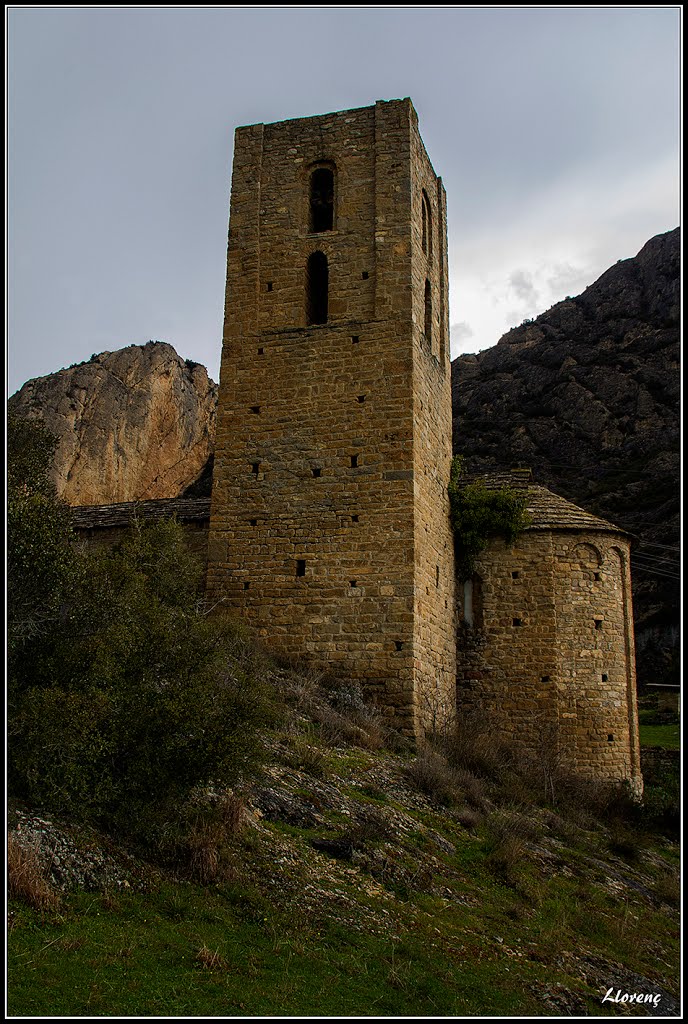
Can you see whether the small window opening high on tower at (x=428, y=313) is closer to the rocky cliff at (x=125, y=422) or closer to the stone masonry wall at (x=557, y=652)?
the stone masonry wall at (x=557, y=652)

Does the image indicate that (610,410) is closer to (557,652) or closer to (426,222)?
(426,222)

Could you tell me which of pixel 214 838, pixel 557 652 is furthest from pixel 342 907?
pixel 557 652

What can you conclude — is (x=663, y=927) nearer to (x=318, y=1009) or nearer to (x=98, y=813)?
(x=318, y=1009)

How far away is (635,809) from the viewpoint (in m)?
15.4

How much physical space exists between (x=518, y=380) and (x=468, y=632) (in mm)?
30403

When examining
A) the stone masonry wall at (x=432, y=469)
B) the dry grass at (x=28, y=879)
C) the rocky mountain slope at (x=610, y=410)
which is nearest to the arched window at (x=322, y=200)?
the stone masonry wall at (x=432, y=469)

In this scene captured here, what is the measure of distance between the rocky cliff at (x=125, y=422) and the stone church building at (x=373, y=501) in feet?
32.7

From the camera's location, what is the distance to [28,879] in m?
5.84

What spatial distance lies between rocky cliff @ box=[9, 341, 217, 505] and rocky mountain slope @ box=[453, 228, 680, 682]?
1060 cm

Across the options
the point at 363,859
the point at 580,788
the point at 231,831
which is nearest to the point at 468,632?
the point at 580,788

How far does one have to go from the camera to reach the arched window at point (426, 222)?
18.2 meters

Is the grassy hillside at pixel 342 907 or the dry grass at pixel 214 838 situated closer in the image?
the grassy hillside at pixel 342 907

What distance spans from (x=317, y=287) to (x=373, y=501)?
5.04 m

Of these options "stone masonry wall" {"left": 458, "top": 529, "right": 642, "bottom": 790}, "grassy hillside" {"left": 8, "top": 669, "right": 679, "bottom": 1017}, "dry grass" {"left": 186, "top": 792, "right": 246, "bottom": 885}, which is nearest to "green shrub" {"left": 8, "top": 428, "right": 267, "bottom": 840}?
"dry grass" {"left": 186, "top": 792, "right": 246, "bottom": 885}
